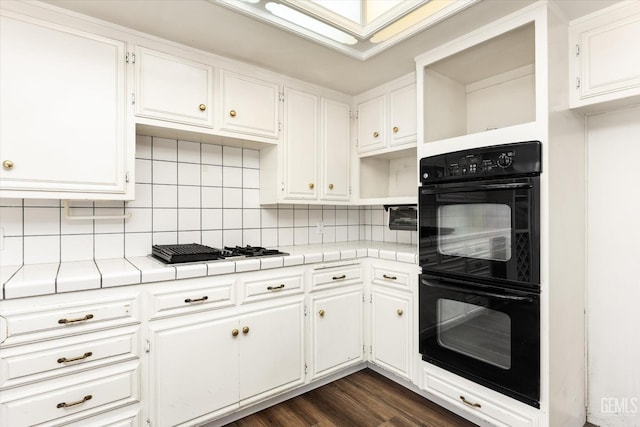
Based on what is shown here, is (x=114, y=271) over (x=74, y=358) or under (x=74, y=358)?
over

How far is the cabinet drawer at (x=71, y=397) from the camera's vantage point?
1.33 meters

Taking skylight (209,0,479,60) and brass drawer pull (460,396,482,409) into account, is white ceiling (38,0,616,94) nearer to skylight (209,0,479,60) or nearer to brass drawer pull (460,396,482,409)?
skylight (209,0,479,60)

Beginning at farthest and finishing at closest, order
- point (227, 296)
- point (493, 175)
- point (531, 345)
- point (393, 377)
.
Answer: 1. point (393, 377)
2. point (227, 296)
3. point (493, 175)
4. point (531, 345)

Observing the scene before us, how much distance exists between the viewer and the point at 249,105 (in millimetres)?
2221

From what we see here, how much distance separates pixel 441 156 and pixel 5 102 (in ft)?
7.19

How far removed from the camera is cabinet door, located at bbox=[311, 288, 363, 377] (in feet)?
7.32

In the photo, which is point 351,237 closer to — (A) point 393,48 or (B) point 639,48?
(A) point 393,48

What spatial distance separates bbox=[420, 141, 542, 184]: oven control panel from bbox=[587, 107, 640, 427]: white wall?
0.64m

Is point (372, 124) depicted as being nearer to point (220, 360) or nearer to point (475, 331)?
point (475, 331)

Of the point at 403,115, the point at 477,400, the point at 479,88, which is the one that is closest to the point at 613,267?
the point at 477,400

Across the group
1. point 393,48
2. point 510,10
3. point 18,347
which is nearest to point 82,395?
point 18,347

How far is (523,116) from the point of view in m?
2.08

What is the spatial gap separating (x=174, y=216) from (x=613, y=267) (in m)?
2.64

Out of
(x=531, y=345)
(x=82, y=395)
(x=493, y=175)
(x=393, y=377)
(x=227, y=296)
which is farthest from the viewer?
(x=393, y=377)
